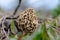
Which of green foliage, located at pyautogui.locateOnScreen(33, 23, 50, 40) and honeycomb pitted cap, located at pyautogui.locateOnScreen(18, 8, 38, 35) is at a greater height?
honeycomb pitted cap, located at pyautogui.locateOnScreen(18, 8, 38, 35)

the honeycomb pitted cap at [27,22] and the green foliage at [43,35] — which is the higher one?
the honeycomb pitted cap at [27,22]

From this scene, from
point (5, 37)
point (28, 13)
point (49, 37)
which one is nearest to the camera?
point (49, 37)

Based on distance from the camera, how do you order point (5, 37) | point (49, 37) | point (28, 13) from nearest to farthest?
point (49, 37)
point (5, 37)
point (28, 13)

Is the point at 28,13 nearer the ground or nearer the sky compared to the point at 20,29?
nearer the sky

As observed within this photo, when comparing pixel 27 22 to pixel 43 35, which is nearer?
pixel 43 35

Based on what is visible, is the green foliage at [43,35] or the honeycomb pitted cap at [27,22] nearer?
the green foliage at [43,35]

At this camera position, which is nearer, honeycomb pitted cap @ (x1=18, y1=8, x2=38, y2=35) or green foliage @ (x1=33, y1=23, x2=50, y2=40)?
green foliage @ (x1=33, y1=23, x2=50, y2=40)

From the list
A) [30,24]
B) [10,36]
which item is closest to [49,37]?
[30,24]

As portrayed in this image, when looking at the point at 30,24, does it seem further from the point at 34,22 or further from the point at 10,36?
the point at 10,36
